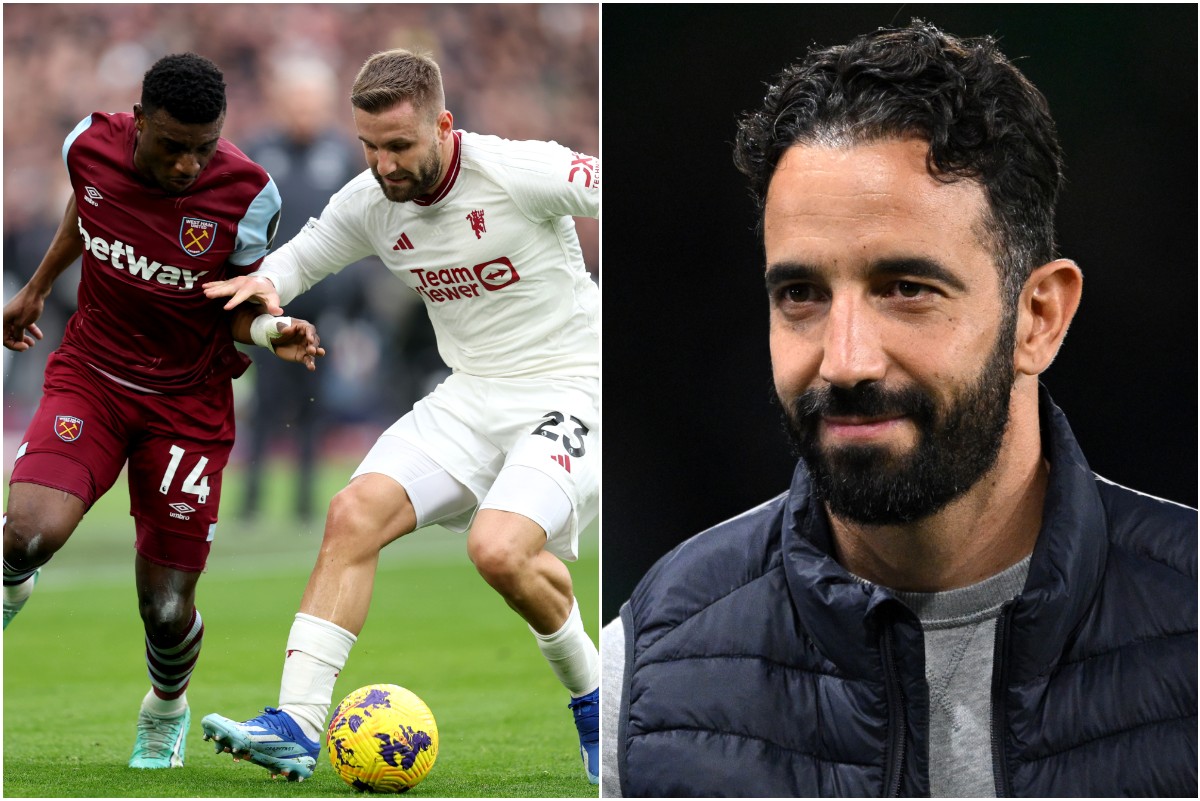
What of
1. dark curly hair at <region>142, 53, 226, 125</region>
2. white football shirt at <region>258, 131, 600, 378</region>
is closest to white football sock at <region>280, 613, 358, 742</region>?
white football shirt at <region>258, 131, 600, 378</region>

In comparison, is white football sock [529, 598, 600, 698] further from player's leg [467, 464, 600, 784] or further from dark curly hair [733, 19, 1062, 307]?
dark curly hair [733, 19, 1062, 307]

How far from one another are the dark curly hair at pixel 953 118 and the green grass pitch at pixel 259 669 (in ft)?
6.66

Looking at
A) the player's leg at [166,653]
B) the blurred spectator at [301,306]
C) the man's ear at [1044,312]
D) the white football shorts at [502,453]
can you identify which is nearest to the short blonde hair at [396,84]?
the white football shorts at [502,453]

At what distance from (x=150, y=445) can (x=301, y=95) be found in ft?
18.8

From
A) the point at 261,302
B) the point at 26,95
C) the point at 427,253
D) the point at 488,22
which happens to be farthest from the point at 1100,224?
the point at 26,95

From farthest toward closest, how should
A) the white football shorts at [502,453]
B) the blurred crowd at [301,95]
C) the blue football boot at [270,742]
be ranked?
the blurred crowd at [301,95]
the white football shorts at [502,453]
the blue football boot at [270,742]

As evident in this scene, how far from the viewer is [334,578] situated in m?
3.85

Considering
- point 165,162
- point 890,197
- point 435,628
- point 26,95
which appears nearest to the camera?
point 890,197

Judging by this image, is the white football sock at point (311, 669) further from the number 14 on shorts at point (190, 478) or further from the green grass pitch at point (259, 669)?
the number 14 on shorts at point (190, 478)

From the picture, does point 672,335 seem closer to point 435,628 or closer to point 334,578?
point 334,578

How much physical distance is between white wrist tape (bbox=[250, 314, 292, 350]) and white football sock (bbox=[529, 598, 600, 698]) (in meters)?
1.14

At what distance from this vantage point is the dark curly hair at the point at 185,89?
3.66 m

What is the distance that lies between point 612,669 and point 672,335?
0.83 meters

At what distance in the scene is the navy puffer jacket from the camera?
2246 mm
